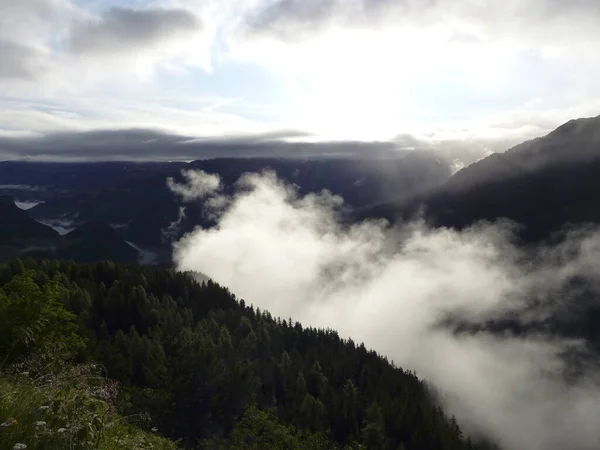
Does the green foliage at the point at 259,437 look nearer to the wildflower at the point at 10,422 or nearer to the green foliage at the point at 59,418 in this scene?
the green foliage at the point at 59,418

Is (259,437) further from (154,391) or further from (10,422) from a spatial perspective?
(10,422)

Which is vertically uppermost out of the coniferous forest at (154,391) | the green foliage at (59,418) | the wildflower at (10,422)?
the wildflower at (10,422)

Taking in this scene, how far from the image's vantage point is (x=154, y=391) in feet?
211

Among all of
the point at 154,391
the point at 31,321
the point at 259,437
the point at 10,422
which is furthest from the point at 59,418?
the point at 154,391

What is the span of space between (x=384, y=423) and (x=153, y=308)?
327ft

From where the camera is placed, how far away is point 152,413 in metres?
57.8

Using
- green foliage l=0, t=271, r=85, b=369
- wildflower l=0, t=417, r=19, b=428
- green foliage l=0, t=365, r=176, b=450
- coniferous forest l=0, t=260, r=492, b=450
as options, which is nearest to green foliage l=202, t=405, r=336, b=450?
coniferous forest l=0, t=260, r=492, b=450

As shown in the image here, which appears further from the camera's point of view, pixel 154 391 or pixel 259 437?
pixel 154 391

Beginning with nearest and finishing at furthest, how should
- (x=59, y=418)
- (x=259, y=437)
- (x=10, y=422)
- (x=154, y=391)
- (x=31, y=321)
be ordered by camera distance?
(x=10, y=422)
(x=59, y=418)
(x=31, y=321)
(x=259, y=437)
(x=154, y=391)

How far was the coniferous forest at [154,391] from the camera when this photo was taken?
547 inches

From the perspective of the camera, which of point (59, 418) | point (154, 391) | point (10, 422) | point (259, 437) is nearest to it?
point (10, 422)

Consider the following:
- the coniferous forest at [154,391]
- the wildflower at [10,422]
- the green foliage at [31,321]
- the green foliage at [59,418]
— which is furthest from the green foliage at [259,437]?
the wildflower at [10,422]

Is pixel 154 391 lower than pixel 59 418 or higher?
lower

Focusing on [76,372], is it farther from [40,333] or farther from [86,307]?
[86,307]
